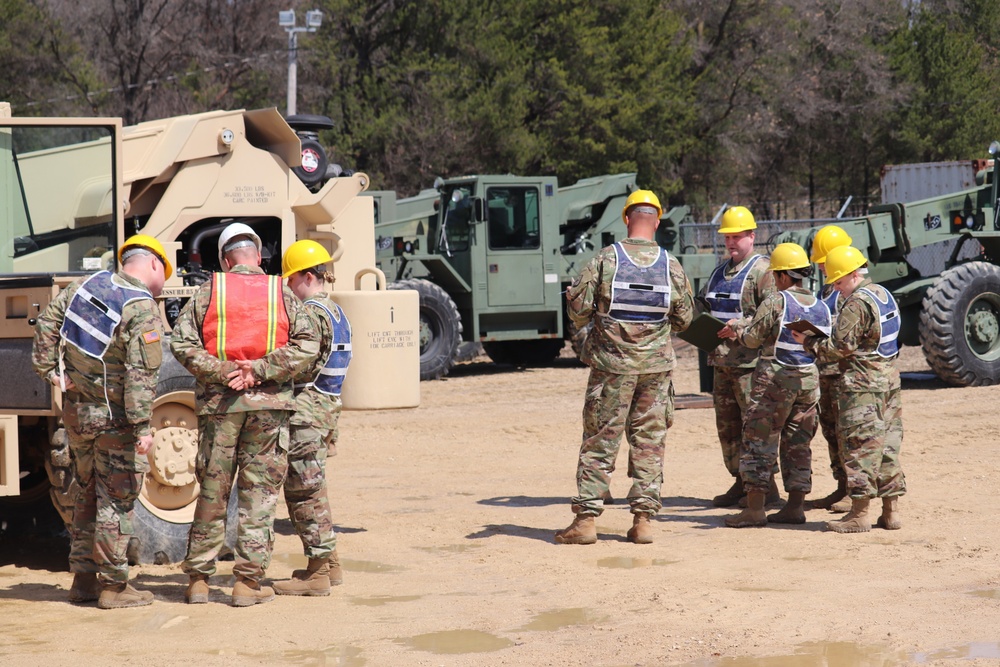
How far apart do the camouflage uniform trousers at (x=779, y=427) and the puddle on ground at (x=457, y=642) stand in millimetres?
2810

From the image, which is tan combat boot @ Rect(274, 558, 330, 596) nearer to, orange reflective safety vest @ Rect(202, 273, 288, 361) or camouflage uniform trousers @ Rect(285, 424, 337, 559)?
camouflage uniform trousers @ Rect(285, 424, 337, 559)

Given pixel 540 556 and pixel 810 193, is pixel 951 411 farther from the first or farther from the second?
pixel 810 193

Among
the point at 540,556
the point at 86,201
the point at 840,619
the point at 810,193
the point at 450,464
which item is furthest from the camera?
the point at 810,193

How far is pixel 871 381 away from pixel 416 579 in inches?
114

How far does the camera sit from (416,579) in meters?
6.76

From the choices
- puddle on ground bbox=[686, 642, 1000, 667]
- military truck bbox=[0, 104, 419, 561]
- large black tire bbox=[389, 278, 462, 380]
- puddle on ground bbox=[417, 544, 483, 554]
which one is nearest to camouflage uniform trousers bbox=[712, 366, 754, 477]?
puddle on ground bbox=[417, 544, 483, 554]

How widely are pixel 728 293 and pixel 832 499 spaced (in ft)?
5.02

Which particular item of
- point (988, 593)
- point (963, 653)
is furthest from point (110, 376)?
point (988, 593)

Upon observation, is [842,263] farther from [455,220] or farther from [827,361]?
[455,220]

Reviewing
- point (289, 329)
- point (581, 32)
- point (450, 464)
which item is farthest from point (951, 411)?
point (581, 32)

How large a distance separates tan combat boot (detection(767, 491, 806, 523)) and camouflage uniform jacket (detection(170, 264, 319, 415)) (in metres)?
3.39

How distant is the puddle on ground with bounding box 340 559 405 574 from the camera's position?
23.0 feet

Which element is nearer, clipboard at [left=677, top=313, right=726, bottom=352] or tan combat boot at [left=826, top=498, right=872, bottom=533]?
tan combat boot at [left=826, top=498, right=872, bottom=533]

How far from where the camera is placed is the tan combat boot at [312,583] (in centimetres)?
636
